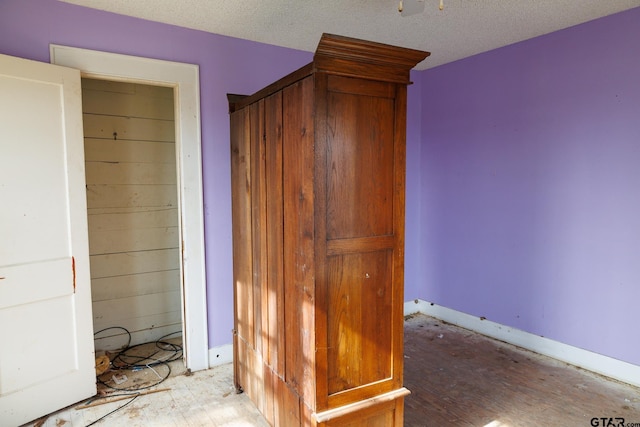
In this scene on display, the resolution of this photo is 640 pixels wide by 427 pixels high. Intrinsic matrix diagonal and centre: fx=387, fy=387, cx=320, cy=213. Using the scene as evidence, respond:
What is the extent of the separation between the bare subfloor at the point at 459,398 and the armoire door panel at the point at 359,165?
1529 millimetres

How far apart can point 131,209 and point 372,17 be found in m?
2.77

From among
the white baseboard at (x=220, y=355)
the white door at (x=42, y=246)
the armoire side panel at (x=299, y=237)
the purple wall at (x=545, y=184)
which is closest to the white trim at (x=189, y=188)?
the white baseboard at (x=220, y=355)

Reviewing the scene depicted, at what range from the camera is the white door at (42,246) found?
2.38 metres

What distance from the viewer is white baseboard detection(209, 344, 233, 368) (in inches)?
130

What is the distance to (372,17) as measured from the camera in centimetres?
293

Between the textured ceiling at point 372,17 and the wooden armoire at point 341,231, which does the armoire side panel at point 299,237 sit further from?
the textured ceiling at point 372,17

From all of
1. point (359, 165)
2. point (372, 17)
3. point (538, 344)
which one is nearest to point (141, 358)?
point (359, 165)

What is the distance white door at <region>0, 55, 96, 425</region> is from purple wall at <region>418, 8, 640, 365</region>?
136 inches

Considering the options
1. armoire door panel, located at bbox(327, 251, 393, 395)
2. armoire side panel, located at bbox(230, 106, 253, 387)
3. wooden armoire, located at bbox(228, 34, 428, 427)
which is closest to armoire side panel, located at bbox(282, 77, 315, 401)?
wooden armoire, located at bbox(228, 34, 428, 427)

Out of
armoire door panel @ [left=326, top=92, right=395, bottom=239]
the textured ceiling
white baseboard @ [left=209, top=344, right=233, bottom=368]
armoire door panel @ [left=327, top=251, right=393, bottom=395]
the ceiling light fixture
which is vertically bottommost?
white baseboard @ [left=209, top=344, right=233, bottom=368]

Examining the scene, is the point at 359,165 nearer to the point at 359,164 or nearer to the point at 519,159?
the point at 359,164

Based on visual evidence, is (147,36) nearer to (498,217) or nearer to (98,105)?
(98,105)

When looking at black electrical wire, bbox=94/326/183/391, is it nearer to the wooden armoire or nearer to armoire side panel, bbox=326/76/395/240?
the wooden armoire

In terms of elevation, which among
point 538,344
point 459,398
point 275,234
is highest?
point 275,234
